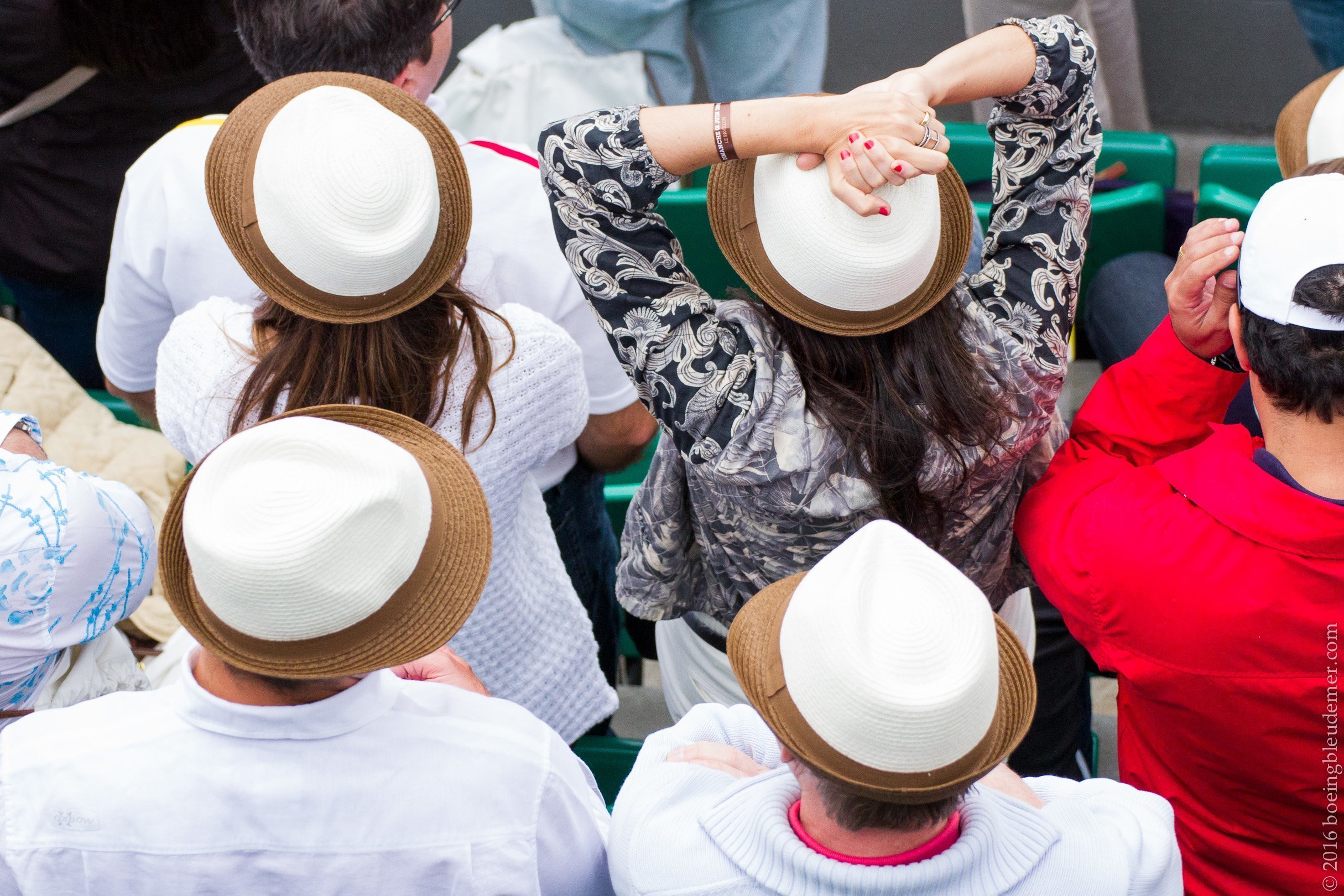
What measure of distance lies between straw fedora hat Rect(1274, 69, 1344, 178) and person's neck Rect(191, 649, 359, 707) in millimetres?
1391

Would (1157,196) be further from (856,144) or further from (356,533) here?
(356,533)

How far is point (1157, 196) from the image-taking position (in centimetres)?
261

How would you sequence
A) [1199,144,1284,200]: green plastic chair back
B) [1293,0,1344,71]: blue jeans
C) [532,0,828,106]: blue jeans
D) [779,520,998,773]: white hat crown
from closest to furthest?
[779,520,998,773]: white hat crown
[1199,144,1284,200]: green plastic chair back
[1293,0,1344,71]: blue jeans
[532,0,828,106]: blue jeans

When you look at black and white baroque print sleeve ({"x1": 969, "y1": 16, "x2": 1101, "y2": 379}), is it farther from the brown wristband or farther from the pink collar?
the pink collar

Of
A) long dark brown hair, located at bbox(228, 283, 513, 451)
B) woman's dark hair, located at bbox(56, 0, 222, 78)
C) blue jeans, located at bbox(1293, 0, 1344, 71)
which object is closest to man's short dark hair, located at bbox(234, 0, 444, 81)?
long dark brown hair, located at bbox(228, 283, 513, 451)

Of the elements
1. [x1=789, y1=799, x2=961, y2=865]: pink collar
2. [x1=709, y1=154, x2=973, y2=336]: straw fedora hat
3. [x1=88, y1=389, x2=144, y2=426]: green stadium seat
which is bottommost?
[x1=88, y1=389, x2=144, y2=426]: green stadium seat

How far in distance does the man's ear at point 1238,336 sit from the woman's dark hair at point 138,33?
→ 2.11m

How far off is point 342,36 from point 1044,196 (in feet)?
3.51

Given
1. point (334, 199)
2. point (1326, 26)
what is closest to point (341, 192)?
point (334, 199)

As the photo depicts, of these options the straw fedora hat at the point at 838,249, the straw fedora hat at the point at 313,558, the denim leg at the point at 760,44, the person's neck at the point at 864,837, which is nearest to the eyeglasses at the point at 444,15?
the straw fedora hat at the point at 838,249

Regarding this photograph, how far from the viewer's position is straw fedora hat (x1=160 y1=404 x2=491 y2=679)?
1.08 metres

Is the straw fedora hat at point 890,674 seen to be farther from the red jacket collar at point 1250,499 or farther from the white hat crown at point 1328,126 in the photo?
the white hat crown at point 1328,126

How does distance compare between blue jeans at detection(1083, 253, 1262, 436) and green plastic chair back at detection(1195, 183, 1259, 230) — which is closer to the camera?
blue jeans at detection(1083, 253, 1262, 436)

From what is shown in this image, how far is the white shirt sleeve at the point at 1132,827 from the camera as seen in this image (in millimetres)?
1106
